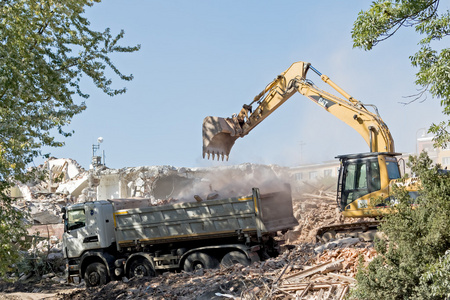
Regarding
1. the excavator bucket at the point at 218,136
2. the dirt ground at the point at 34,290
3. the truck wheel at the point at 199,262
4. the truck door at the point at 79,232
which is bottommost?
the dirt ground at the point at 34,290

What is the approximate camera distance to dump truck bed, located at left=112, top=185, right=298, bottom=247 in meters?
13.7

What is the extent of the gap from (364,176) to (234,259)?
4.29m

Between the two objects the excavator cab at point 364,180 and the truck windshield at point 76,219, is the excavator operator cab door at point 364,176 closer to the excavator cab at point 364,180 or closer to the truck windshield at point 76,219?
the excavator cab at point 364,180

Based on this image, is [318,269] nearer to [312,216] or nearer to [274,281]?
[274,281]

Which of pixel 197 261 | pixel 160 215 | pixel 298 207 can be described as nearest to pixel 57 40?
pixel 160 215

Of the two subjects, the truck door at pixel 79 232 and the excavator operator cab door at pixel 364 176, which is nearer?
the excavator operator cab door at pixel 364 176

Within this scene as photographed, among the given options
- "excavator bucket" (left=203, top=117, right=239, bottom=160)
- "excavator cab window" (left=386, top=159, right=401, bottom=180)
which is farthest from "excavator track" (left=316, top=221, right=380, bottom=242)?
"excavator bucket" (left=203, top=117, right=239, bottom=160)

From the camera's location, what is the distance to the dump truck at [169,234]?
13.9m

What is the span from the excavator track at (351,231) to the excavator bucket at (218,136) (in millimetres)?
4015

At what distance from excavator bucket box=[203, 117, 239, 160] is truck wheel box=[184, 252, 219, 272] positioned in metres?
3.34

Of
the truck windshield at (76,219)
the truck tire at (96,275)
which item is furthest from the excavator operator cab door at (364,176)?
the truck windshield at (76,219)

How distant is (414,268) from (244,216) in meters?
6.61

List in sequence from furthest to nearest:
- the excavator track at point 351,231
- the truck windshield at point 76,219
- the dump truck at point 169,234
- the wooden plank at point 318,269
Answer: the truck windshield at point 76,219 < the excavator track at point 351,231 < the dump truck at point 169,234 < the wooden plank at point 318,269

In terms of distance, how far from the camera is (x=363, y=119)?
15156 millimetres
